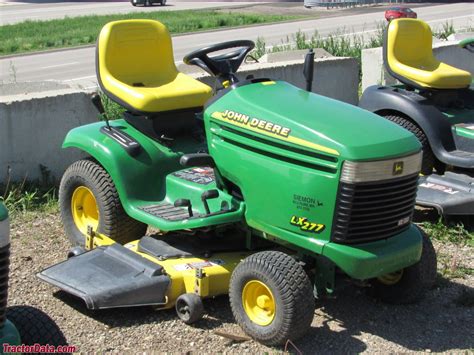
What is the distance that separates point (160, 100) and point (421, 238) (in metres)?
1.77

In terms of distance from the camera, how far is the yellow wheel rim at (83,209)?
5.28 meters

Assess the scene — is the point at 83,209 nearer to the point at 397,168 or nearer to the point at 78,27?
the point at 397,168

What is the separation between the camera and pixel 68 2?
37250 millimetres

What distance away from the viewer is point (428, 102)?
6727 mm

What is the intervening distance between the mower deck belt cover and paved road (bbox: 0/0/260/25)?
76.3ft

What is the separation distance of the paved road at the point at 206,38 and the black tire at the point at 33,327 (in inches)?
163

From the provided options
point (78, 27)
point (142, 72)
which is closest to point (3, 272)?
point (142, 72)

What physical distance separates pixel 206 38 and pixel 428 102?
13.5 meters

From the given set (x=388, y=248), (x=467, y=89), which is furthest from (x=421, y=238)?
(x=467, y=89)

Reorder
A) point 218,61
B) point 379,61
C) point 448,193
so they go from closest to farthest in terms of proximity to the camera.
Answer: point 218,61 → point 448,193 → point 379,61

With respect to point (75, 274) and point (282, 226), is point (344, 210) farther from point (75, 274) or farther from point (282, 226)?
point (75, 274)

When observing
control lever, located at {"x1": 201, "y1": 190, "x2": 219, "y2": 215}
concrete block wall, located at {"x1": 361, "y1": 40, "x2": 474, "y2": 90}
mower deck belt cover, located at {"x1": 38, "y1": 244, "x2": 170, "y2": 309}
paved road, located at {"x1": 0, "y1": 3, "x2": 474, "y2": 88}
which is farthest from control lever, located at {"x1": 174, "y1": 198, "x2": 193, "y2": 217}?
concrete block wall, located at {"x1": 361, "y1": 40, "x2": 474, "y2": 90}

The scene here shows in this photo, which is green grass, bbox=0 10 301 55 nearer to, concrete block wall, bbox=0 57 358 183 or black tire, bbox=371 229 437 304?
concrete block wall, bbox=0 57 358 183

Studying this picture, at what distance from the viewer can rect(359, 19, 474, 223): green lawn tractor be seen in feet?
21.1
